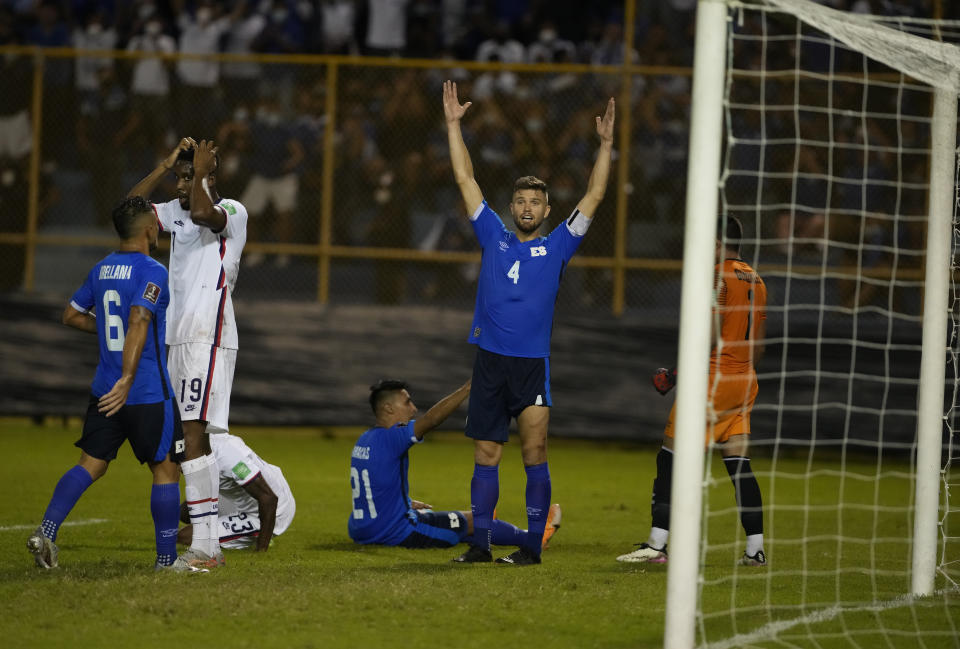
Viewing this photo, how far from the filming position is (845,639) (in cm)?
536

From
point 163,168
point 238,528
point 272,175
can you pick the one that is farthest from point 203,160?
point 272,175

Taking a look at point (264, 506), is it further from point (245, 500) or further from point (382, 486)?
point (382, 486)

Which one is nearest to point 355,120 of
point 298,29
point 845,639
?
point 298,29

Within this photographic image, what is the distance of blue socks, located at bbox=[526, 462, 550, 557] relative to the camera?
702 centimetres

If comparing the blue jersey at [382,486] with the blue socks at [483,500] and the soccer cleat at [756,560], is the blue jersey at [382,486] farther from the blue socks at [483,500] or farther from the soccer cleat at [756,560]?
the soccer cleat at [756,560]

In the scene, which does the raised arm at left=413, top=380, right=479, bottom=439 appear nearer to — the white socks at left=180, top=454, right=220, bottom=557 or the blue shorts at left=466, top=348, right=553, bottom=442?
the blue shorts at left=466, top=348, right=553, bottom=442

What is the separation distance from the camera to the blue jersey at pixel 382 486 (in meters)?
7.47

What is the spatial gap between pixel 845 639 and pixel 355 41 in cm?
1237

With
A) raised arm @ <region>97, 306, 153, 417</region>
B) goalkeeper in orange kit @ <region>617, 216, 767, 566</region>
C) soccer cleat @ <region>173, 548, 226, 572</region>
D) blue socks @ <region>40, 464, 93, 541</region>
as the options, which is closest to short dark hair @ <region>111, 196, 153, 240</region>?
raised arm @ <region>97, 306, 153, 417</region>

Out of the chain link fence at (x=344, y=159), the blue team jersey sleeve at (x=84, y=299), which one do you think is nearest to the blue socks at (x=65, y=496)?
the blue team jersey sleeve at (x=84, y=299)

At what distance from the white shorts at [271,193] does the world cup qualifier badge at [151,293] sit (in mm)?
7655

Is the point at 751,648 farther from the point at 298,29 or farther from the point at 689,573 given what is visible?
the point at 298,29

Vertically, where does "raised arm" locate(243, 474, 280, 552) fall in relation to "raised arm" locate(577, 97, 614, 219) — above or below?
below

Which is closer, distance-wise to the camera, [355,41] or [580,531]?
[580,531]
